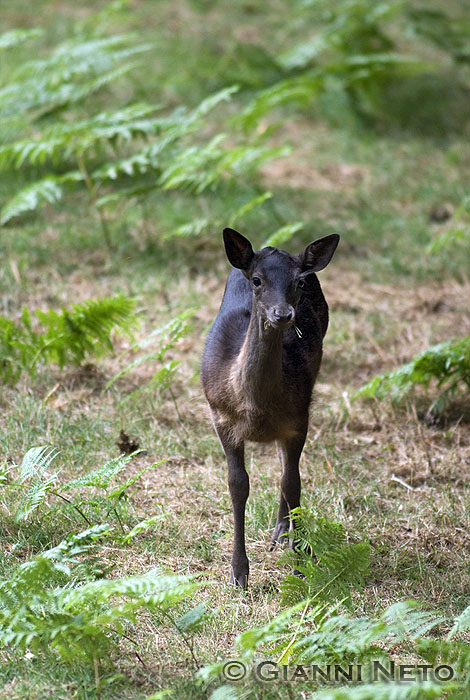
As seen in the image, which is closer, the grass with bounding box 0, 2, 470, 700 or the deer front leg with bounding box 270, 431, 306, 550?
the grass with bounding box 0, 2, 470, 700

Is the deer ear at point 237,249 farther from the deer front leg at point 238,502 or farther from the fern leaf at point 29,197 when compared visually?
the fern leaf at point 29,197

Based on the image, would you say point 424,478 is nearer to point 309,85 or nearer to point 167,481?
point 167,481

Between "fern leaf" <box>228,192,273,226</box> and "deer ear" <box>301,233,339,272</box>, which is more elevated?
"deer ear" <box>301,233,339,272</box>

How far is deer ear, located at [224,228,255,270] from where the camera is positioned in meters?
4.24

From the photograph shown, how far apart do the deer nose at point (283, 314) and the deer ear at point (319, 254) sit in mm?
433

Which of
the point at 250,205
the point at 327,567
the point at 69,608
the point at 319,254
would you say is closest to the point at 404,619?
the point at 327,567

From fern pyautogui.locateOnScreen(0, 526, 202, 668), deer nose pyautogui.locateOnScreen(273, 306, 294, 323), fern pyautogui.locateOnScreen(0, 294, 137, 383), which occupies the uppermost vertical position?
deer nose pyautogui.locateOnScreen(273, 306, 294, 323)

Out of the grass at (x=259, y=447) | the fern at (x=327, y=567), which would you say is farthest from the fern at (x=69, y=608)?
the fern at (x=327, y=567)

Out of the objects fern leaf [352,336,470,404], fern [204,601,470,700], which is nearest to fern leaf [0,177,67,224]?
fern leaf [352,336,470,404]

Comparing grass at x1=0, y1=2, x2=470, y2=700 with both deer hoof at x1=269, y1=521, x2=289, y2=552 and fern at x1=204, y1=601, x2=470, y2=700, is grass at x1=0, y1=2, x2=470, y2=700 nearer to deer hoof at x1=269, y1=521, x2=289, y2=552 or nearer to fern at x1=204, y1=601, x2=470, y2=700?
deer hoof at x1=269, y1=521, x2=289, y2=552

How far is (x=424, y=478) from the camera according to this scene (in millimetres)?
5461

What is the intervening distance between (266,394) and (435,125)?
750 cm

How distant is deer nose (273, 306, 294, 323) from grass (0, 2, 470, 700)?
136 centimetres

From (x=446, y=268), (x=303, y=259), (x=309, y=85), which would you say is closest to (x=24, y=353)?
(x=303, y=259)
